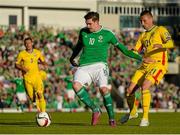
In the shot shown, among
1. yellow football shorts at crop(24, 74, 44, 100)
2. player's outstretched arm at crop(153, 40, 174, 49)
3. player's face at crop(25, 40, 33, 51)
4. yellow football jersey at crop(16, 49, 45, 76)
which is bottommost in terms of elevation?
yellow football shorts at crop(24, 74, 44, 100)

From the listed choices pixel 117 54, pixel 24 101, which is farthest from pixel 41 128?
pixel 117 54

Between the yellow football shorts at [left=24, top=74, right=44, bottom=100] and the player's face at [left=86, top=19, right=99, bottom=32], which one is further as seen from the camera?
the yellow football shorts at [left=24, top=74, right=44, bottom=100]

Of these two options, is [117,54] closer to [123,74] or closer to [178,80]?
[123,74]

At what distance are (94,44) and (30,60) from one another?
18.8 ft

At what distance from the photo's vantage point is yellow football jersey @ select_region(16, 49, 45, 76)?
2434 centimetres

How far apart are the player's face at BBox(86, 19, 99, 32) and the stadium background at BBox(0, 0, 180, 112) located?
52.7 ft

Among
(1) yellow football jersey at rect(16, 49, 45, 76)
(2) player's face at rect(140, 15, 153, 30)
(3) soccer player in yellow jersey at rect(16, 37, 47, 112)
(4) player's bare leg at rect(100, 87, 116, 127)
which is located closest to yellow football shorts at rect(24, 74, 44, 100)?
(3) soccer player in yellow jersey at rect(16, 37, 47, 112)

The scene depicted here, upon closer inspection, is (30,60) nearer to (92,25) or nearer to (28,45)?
(28,45)

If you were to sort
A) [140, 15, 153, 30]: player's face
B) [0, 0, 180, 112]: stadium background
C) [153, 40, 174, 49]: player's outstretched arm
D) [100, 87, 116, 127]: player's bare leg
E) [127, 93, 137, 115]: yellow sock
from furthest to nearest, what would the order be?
[0, 0, 180, 112]: stadium background → [127, 93, 137, 115]: yellow sock → [140, 15, 153, 30]: player's face → [153, 40, 174, 49]: player's outstretched arm → [100, 87, 116, 127]: player's bare leg

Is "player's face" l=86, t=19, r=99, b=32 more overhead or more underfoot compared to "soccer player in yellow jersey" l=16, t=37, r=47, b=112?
more overhead

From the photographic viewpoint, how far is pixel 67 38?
48.2 meters

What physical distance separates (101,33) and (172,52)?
3227 centimetres

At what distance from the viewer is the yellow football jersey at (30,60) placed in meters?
24.3

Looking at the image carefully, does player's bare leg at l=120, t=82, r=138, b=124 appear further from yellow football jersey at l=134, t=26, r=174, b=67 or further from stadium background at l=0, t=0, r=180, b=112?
stadium background at l=0, t=0, r=180, b=112
